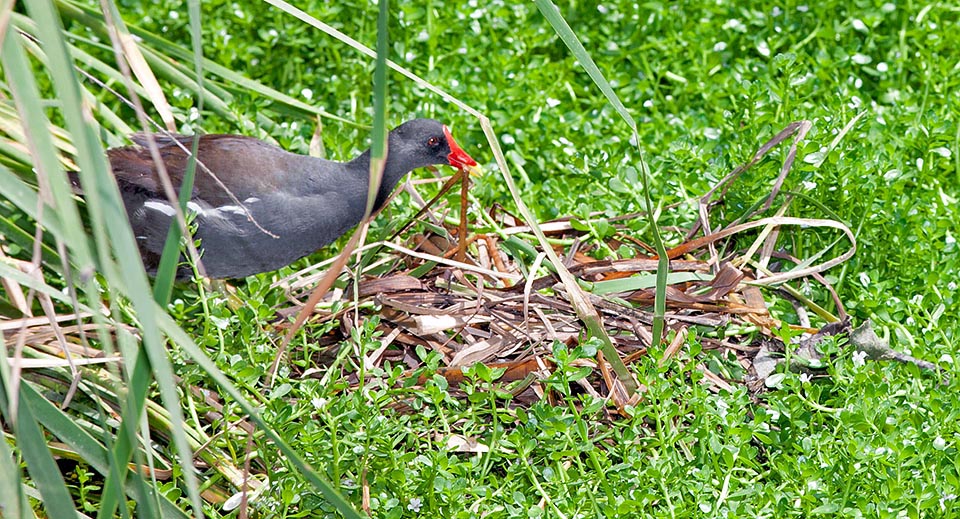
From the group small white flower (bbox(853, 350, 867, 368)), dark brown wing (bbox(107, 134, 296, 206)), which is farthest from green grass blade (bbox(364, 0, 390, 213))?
dark brown wing (bbox(107, 134, 296, 206))

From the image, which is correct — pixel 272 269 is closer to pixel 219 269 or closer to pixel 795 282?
pixel 219 269

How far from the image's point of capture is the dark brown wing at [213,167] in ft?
8.48

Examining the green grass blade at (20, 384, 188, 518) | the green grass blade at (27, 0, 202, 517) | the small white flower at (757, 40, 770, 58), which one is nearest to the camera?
the green grass blade at (27, 0, 202, 517)

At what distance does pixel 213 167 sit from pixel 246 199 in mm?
121

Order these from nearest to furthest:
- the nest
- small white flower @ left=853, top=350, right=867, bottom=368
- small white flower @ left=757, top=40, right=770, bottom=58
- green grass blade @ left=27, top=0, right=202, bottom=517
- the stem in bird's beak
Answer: green grass blade @ left=27, top=0, right=202, bottom=517
small white flower @ left=853, top=350, right=867, bottom=368
the nest
the stem in bird's beak
small white flower @ left=757, top=40, right=770, bottom=58

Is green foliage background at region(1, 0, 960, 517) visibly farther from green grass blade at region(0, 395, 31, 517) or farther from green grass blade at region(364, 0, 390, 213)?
green grass blade at region(364, 0, 390, 213)

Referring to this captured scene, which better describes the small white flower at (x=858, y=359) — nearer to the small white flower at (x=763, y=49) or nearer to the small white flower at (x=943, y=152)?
the small white flower at (x=943, y=152)

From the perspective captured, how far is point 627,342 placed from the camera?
2.46 meters

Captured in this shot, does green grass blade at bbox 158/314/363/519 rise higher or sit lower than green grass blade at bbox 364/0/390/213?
lower

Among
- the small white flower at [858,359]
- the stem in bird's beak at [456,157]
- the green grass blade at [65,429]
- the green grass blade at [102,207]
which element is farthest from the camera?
the stem in bird's beak at [456,157]

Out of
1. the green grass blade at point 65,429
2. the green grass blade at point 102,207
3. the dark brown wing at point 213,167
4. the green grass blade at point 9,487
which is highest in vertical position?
the green grass blade at point 102,207

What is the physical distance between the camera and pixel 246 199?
258 cm

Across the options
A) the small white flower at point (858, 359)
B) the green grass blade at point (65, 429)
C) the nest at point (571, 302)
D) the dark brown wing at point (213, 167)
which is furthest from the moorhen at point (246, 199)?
the small white flower at point (858, 359)

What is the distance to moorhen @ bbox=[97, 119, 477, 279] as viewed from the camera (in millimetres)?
2566
